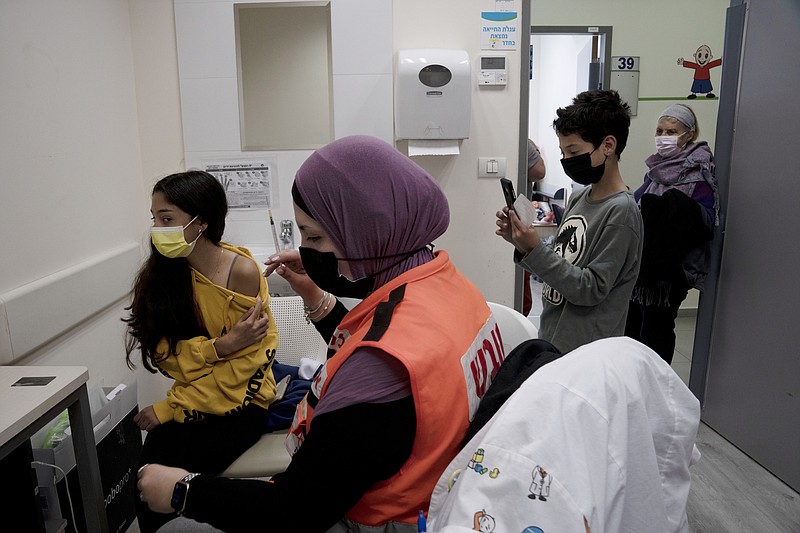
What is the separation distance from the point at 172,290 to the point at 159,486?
2.73ft

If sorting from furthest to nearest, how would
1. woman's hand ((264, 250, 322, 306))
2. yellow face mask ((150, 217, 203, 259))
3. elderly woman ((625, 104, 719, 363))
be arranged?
elderly woman ((625, 104, 719, 363)), yellow face mask ((150, 217, 203, 259)), woman's hand ((264, 250, 322, 306))

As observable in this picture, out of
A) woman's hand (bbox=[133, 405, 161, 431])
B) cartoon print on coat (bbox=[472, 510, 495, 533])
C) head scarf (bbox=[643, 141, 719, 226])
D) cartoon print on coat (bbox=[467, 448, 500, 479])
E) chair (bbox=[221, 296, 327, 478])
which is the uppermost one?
head scarf (bbox=[643, 141, 719, 226])

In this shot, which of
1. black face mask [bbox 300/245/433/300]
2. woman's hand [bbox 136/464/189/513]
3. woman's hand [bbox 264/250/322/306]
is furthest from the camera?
woman's hand [bbox 264/250/322/306]

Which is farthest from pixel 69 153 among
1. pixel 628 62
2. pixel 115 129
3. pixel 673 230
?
pixel 628 62

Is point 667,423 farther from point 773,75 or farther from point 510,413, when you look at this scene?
point 773,75

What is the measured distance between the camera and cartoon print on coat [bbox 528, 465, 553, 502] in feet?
2.14

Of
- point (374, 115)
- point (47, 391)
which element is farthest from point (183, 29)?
point (47, 391)

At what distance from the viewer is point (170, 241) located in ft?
5.46

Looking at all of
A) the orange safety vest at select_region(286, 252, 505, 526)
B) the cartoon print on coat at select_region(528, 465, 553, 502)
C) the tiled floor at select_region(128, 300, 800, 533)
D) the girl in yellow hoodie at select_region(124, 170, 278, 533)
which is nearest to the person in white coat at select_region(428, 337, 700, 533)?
the cartoon print on coat at select_region(528, 465, 553, 502)

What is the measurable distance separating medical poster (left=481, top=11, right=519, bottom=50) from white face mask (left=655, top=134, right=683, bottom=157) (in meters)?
0.84

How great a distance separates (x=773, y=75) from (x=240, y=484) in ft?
8.29

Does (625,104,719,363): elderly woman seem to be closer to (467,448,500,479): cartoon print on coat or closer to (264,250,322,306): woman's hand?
(264,250,322,306): woman's hand

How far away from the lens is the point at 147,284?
5.69 feet

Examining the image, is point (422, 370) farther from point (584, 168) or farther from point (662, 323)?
point (662, 323)
